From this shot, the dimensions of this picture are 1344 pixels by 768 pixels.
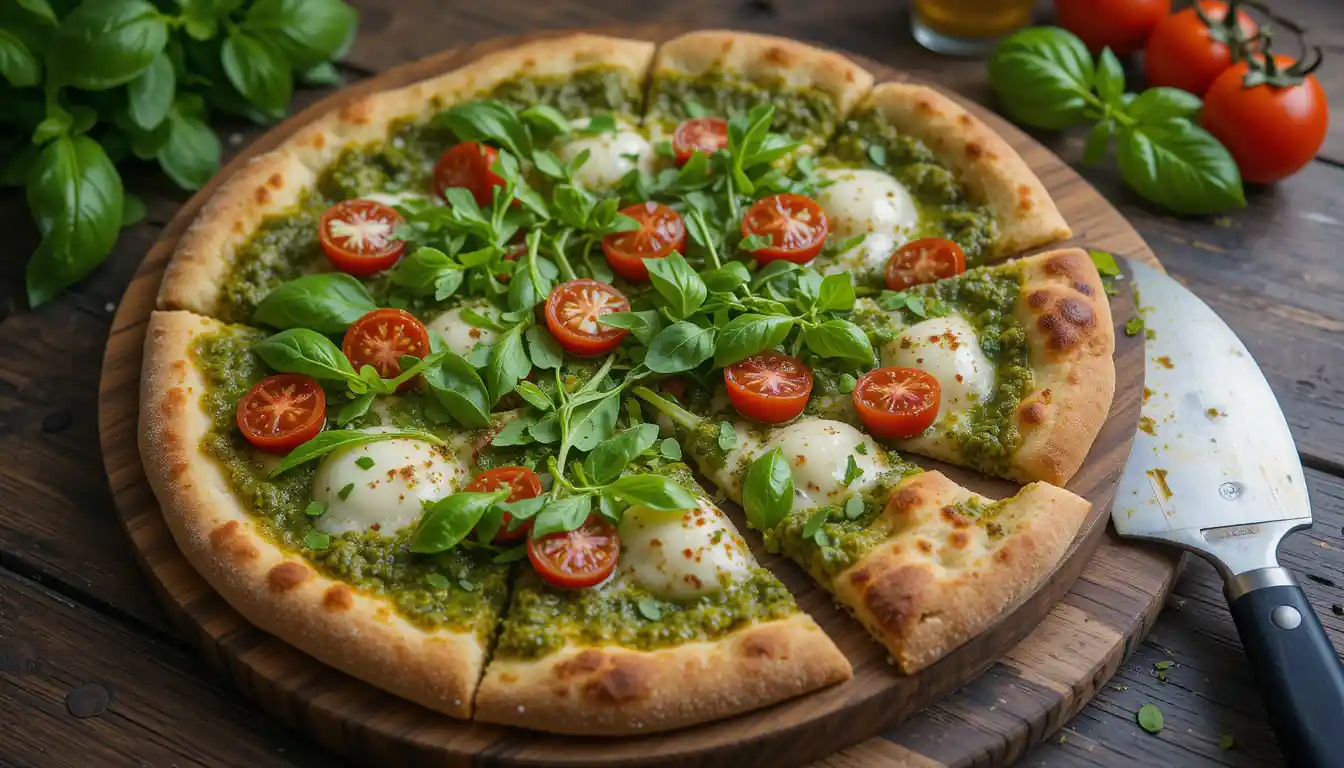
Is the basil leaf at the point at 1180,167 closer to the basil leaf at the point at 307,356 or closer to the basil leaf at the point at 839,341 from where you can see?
the basil leaf at the point at 839,341

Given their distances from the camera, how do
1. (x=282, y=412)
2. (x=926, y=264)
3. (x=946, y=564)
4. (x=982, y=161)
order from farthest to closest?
(x=982, y=161), (x=926, y=264), (x=282, y=412), (x=946, y=564)

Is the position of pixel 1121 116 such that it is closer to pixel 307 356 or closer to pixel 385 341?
pixel 385 341

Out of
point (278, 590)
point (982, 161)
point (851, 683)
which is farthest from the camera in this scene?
point (982, 161)

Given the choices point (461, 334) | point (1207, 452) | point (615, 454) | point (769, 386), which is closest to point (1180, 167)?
point (1207, 452)

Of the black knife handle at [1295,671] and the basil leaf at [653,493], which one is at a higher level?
the black knife handle at [1295,671]

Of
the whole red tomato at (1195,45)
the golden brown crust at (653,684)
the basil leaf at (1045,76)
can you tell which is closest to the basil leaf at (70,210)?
the golden brown crust at (653,684)
